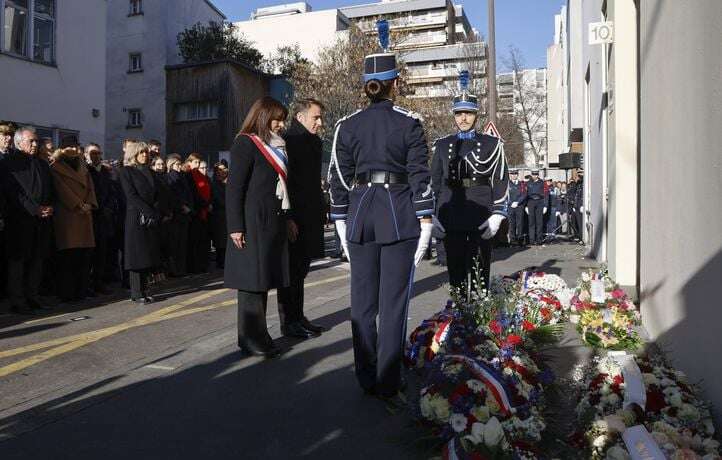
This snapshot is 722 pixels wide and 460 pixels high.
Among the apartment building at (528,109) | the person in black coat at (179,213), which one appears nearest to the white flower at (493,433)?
the person in black coat at (179,213)

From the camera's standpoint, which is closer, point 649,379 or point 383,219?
point 649,379

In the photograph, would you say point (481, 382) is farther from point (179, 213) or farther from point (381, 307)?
point (179, 213)

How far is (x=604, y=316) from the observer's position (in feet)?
20.2

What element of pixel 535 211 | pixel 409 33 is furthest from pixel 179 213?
pixel 409 33

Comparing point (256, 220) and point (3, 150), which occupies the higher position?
point (3, 150)

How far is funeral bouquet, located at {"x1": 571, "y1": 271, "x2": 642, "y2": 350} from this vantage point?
582 cm

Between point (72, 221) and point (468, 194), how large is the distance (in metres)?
5.29

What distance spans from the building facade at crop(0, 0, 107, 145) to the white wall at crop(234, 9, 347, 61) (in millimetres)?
34467

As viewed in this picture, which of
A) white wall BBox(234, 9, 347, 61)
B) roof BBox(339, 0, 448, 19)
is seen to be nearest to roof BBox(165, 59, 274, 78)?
white wall BBox(234, 9, 347, 61)

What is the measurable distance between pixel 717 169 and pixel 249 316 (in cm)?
372

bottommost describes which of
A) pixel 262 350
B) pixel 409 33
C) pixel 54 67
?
pixel 262 350

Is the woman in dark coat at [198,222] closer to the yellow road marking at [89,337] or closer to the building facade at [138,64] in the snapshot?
the yellow road marking at [89,337]

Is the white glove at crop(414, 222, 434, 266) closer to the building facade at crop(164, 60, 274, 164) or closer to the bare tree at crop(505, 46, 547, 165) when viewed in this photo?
the building facade at crop(164, 60, 274, 164)

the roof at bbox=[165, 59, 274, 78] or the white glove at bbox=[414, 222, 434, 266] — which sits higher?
the roof at bbox=[165, 59, 274, 78]
